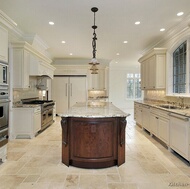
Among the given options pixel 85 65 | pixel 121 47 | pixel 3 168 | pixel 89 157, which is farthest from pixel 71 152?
pixel 85 65

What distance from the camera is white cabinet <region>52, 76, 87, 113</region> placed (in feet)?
27.9

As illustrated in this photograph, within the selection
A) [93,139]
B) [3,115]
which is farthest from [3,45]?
[93,139]

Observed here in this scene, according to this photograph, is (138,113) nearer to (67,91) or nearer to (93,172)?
(93,172)

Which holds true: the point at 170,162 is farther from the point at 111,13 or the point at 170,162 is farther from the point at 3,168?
the point at 111,13

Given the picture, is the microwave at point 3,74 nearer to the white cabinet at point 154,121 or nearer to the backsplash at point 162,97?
the white cabinet at point 154,121

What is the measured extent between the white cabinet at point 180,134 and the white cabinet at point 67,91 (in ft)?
18.1

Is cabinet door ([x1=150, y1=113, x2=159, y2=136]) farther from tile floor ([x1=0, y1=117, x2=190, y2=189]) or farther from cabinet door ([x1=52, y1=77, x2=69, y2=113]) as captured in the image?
cabinet door ([x1=52, y1=77, x2=69, y2=113])

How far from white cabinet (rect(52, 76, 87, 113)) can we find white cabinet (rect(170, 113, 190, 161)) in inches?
217

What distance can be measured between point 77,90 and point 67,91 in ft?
1.70

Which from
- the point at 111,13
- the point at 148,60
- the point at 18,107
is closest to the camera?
the point at 111,13

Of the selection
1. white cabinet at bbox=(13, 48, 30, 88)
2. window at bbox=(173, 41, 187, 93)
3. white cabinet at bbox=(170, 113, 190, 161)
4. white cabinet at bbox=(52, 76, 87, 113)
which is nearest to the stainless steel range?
white cabinet at bbox=(13, 48, 30, 88)

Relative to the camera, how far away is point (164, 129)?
386 centimetres

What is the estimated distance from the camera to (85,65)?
856 cm

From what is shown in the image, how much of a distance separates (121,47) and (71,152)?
4915 millimetres
